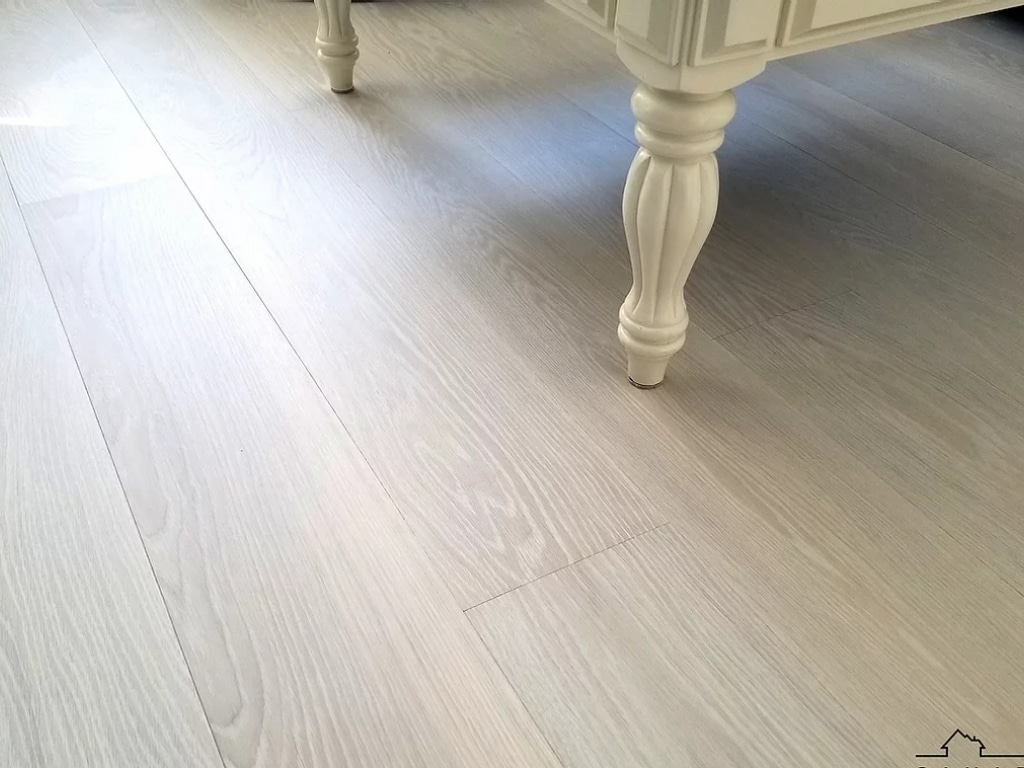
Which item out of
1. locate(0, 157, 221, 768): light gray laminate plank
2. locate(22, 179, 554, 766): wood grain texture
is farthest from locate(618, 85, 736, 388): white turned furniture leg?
locate(0, 157, 221, 768): light gray laminate plank

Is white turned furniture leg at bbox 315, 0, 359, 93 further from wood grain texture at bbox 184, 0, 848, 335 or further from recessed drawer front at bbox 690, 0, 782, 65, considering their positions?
recessed drawer front at bbox 690, 0, 782, 65

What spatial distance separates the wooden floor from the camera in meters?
0.56

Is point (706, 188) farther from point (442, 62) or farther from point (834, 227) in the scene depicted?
point (442, 62)

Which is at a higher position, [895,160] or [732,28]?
[732,28]

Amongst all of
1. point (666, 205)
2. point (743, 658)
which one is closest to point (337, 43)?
point (666, 205)

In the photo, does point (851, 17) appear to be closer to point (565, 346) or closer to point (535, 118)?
point (565, 346)

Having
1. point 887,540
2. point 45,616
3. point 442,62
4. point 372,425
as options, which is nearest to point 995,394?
point 887,540

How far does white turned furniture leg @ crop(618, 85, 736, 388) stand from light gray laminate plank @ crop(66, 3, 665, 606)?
0.07m

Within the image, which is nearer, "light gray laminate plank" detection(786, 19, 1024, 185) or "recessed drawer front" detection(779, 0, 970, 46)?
"recessed drawer front" detection(779, 0, 970, 46)

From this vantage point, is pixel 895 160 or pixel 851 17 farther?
pixel 895 160

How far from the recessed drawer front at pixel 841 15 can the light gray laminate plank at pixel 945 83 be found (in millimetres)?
546

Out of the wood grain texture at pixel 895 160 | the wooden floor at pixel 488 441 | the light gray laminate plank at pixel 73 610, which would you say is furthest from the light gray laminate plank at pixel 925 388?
the light gray laminate plank at pixel 73 610

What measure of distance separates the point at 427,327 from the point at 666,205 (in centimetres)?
29

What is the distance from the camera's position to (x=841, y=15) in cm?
62
